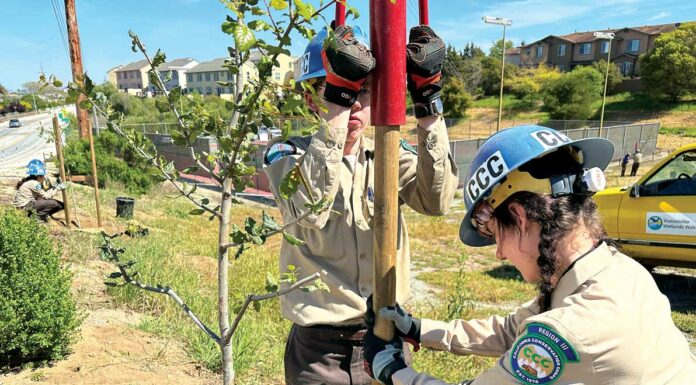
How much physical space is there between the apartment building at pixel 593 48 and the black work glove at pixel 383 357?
6771cm

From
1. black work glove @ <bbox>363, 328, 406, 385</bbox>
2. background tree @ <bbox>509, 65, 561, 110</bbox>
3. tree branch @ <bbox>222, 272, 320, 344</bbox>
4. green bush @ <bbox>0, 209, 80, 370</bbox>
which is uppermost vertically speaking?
background tree @ <bbox>509, 65, 561, 110</bbox>

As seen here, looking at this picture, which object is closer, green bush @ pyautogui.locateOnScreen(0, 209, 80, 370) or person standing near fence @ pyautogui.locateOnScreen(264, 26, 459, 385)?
person standing near fence @ pyautogui.locateOnScreen(264, 26, 459, 385)

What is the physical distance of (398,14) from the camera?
4.78 feet

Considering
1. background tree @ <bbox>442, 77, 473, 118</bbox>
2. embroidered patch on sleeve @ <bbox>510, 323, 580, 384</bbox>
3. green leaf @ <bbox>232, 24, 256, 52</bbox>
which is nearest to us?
green leaf @ <bbox>232, 24, 256, 52</bbox>

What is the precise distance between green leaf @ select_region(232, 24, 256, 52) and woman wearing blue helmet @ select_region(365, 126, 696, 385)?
883 millimetres

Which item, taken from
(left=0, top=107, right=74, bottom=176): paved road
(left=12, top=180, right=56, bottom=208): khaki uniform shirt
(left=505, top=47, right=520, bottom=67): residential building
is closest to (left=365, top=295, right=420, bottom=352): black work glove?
(left=12, top=180, right=56, bottom=208): khaki uniform shirt

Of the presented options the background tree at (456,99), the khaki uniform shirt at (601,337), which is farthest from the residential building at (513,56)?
the khaki uniform shirt at (601,337)

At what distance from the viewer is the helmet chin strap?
4.81 ft

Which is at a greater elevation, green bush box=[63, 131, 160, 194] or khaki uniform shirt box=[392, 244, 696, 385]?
khaki uniform shirt box=[392, 244, 696, 385]

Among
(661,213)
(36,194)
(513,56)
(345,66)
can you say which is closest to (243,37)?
(345,66)

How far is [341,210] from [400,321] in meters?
0.49

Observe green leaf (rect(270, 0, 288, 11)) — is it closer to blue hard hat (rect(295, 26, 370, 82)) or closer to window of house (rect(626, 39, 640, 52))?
blue hard hat (rect(295, 26, 370, 82))

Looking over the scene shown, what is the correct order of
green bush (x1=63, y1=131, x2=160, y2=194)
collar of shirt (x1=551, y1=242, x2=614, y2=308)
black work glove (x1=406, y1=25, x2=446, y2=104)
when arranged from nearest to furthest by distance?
collar of shirt (x1=551, y1=242, x2=614, y2=308)
black work glove (x1=406, y1=25, x2=446, y2=104)
green bush (x1=63, y1=131, x2=160, y2=194)

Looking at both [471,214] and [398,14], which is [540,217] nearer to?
[471,214]
